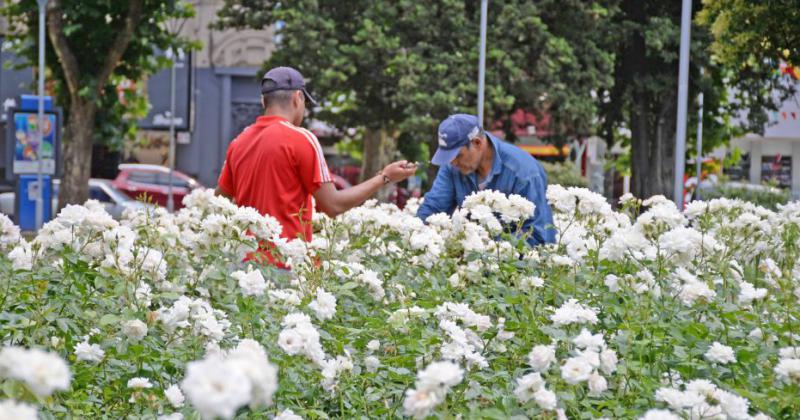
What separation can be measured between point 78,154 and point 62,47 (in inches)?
80.5

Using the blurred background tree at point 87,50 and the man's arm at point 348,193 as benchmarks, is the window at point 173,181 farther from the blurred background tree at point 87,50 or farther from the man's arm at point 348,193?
the man's arm at point 348,193

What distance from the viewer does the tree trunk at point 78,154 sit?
24.7 m

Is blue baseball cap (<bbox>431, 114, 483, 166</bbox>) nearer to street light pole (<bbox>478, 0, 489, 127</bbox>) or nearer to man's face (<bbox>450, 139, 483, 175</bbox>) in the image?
man's face (<bbox>450, 139, 483, 175</bbox>)

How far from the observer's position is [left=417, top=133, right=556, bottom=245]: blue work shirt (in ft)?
19.4

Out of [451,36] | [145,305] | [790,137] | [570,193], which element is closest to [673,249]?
[570,193]

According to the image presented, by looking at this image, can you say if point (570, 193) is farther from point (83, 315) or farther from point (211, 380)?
point (211, 380)

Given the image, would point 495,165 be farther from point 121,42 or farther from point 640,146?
point 640,146

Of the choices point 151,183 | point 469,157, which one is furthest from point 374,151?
point 469,157

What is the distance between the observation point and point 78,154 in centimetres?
2473

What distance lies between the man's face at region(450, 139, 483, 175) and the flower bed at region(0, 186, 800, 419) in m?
0.73

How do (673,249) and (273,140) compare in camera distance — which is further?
(273,140)

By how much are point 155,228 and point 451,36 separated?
83.4 feet

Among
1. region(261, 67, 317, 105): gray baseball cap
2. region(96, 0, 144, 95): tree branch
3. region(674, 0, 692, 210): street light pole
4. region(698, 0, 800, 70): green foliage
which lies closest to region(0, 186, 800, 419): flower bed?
region(261, 67, 317, 105): gray baseball cap

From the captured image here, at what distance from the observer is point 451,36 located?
30047 mm
